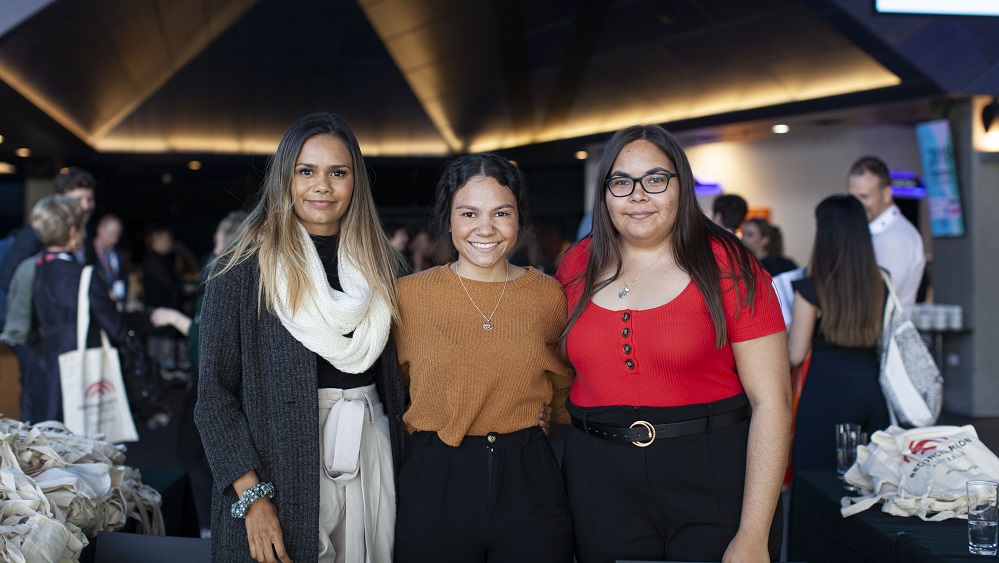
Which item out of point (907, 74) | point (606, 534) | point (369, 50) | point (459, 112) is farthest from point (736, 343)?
point (459, 112)

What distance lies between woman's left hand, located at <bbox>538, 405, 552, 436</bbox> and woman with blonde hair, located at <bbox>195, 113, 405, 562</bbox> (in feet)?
1.20

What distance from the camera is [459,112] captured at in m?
10.9

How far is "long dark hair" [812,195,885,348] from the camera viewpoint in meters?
3.48

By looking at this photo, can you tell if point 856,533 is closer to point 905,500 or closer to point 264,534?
point 905,500

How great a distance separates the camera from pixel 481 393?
207cm

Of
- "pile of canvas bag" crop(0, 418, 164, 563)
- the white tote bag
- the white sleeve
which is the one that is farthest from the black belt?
the white tote bag

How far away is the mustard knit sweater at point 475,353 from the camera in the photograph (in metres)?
2.09

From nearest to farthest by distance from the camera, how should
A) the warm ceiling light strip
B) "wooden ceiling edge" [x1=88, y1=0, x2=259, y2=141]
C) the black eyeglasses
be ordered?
the black eyeglasses
the warm ceiling light strip
"wooden ceiling edge" [x1=88, y1=0, x2=259, y2=141]

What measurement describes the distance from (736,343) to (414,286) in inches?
32.4

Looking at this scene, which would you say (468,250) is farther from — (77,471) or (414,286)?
(77,471)

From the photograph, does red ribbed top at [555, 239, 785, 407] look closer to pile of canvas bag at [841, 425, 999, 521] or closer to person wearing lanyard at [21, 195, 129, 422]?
pile of canvas bag at [841, 425, 999, 521]

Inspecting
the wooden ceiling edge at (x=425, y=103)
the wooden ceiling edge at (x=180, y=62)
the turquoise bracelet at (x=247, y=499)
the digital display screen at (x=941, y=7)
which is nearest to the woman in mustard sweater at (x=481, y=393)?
the turquoise bracelet at (x=247, y=499)

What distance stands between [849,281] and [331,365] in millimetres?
2333

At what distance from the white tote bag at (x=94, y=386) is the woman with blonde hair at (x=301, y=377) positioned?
7.63ft
